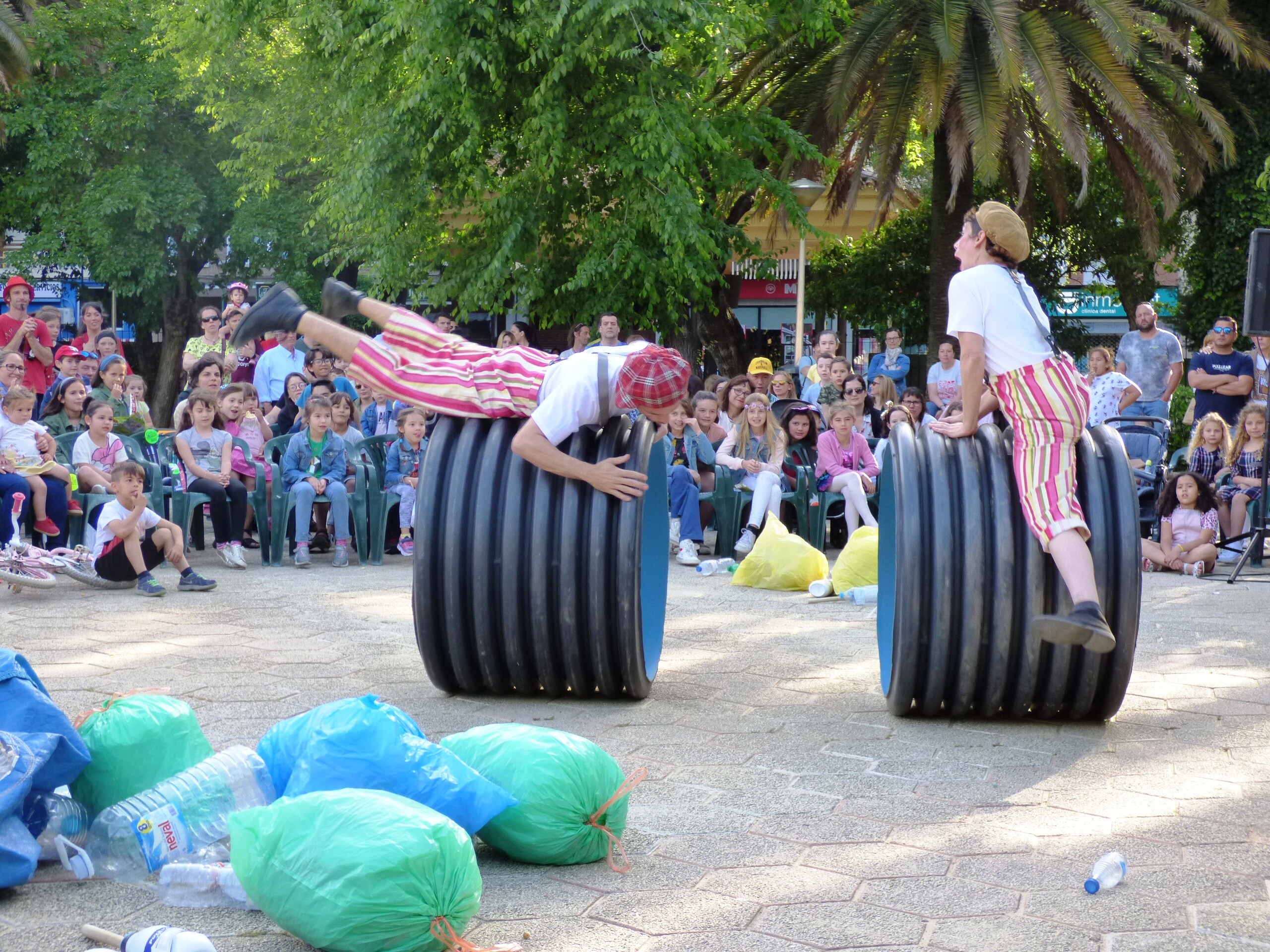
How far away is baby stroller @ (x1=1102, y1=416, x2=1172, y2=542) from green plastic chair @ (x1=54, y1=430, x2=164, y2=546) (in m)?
8.02

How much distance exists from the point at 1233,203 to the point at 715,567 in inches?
456

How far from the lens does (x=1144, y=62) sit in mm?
16688

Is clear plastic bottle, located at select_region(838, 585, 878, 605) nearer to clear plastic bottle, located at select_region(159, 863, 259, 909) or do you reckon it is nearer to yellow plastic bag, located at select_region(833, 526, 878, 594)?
yellow plastic bag, located at select_region(833, 526, 878, 594)

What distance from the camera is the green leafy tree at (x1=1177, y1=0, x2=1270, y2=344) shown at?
17.7 metres

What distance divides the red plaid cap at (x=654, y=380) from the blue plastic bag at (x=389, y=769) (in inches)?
86.3

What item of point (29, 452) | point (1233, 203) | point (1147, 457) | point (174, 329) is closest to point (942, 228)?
point (1233, 203)

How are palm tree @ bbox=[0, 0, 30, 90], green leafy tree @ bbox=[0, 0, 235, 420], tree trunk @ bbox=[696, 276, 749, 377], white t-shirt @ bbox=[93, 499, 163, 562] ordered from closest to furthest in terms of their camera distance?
white t-shirt @ bbox=[93, 499, 163, 562] → palm tree @ bbox=[0, 0, 30, 90] → tree trunk @ bbox=[696, 276, 749, 377] → green leafy tree @ bbox=[0, 0, 235, 420]

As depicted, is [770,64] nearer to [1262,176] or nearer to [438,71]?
[438,71]

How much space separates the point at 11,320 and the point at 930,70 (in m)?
10.6

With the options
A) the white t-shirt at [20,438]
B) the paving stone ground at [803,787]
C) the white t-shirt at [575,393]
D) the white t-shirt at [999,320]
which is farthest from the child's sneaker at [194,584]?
the white t-shirt at [999,320]

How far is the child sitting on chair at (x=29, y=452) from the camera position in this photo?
31.0 ft

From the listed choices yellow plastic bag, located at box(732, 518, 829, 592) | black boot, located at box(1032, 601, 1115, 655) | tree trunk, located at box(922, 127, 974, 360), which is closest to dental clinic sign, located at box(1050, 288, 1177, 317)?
tree trunk, located at box(922, 127, 974, 360)

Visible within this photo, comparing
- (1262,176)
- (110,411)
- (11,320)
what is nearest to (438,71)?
(11,320)

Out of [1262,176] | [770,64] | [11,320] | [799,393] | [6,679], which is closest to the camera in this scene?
[6,679]
